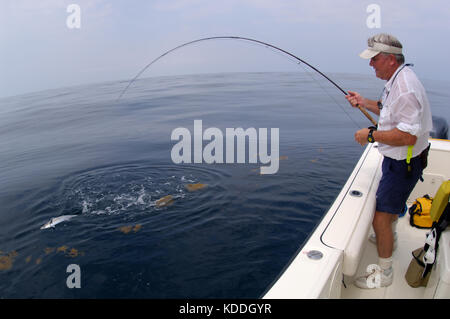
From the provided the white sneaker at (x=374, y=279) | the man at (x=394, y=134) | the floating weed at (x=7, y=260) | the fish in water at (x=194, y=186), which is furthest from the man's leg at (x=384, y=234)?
the floating weed at (x=7, y=260)

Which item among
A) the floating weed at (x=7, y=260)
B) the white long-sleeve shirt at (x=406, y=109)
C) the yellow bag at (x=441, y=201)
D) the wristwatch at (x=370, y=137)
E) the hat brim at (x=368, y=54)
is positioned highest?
the hat brim at (x=368, y=54)

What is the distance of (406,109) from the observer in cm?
186

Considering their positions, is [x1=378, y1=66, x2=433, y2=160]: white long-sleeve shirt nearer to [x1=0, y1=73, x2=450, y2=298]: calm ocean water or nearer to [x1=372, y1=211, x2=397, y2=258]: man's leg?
[x1=372, y1=211, x2=397, y2=258]: man's leg

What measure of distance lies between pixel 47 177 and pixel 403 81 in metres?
6.63

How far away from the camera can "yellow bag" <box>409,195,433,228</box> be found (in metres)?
3.05

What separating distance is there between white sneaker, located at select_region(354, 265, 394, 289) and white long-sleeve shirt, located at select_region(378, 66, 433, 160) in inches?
37.4

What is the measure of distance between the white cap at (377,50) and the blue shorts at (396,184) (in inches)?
31.3

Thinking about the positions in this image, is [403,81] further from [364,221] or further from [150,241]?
[150,241]

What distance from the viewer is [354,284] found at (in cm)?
231

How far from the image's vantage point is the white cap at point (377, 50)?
6.58 feet

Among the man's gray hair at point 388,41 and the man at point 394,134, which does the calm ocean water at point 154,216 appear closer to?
the man at point 394,134

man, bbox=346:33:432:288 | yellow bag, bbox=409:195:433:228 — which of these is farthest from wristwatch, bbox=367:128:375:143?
yellow bag, bbox=409:195:433:228
